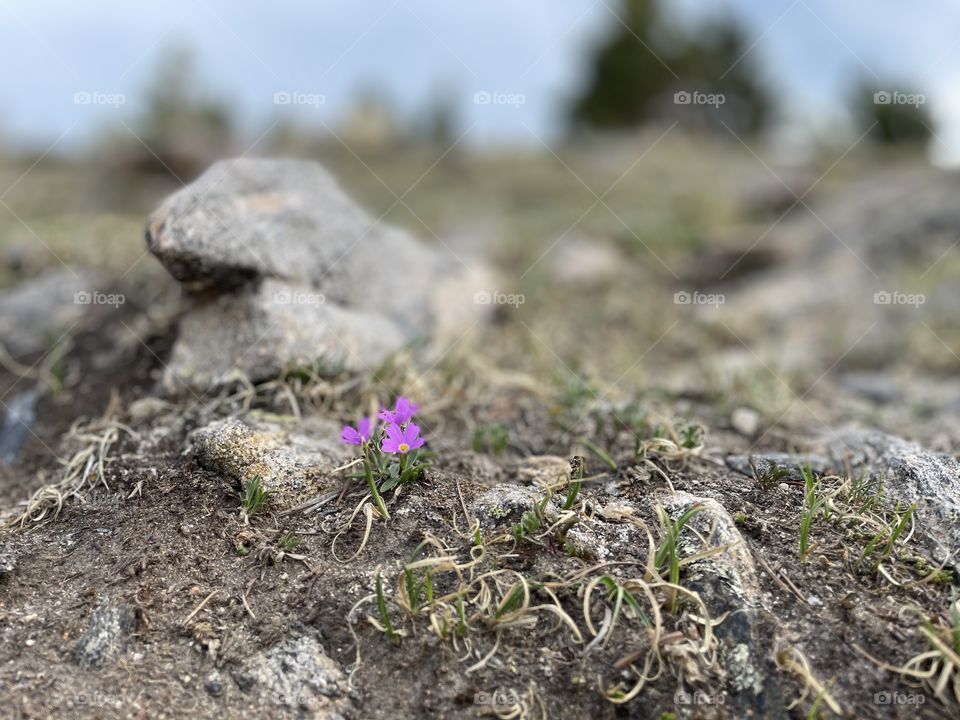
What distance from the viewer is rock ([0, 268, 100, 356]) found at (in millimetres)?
3584

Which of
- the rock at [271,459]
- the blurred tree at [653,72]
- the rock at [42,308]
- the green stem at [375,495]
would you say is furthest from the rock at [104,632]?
the blurred tree at [653,72]

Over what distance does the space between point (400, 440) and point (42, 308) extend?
2.57 meters

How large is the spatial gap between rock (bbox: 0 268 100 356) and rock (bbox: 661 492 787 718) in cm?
295

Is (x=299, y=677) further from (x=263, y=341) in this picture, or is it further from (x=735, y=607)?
(x=263, y=341)

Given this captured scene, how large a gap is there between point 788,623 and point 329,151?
1176cm

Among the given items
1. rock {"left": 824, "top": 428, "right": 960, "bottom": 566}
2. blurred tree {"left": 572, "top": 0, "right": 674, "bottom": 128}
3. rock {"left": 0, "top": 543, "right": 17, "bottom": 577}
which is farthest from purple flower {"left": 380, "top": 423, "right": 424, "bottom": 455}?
blurred tree {"left": 572, "top": 0, "right": 674, "bottom": 128}

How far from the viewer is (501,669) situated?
1.88 metres

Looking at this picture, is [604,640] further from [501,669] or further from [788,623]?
[788,623]

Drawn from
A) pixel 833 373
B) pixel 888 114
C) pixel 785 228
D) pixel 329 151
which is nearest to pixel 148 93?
pixel 329 151

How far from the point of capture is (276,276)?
Answer: 10.6ft

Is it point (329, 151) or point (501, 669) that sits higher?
point (501, 669)

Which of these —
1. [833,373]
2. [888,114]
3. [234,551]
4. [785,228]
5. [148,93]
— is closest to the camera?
[234,551]

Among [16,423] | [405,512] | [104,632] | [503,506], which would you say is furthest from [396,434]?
[16,423]

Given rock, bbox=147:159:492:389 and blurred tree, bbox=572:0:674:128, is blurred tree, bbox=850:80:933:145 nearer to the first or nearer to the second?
blurred tree, bbox=572:0:674:128
